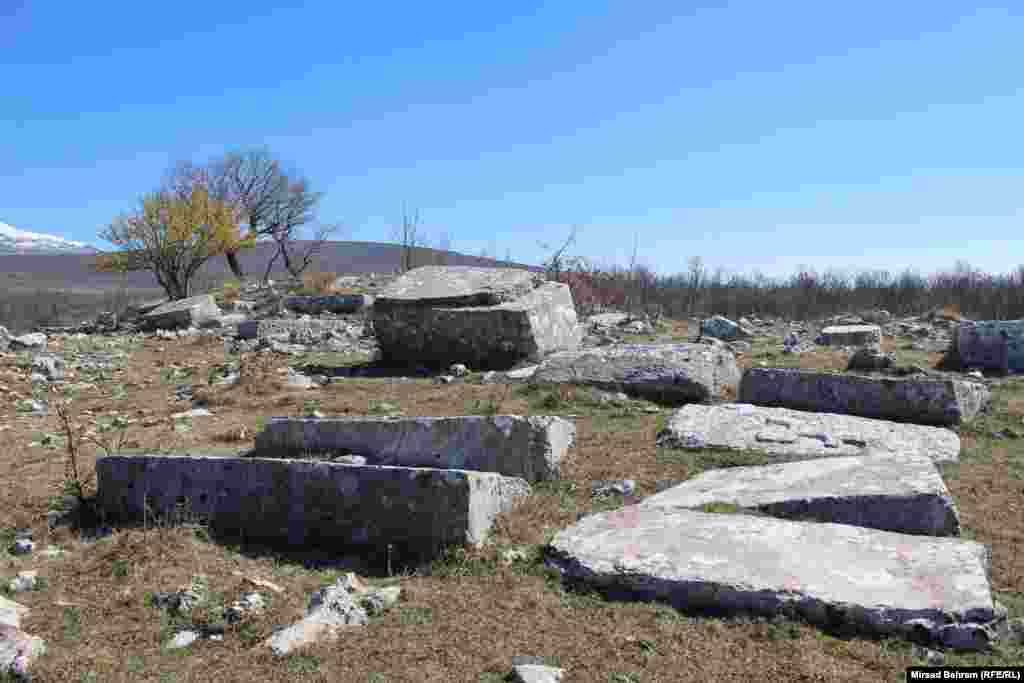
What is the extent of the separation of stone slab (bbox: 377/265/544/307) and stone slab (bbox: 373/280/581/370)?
0.02 meters

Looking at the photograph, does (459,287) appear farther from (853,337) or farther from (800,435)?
(853,337)

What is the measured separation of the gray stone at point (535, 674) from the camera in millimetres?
2328

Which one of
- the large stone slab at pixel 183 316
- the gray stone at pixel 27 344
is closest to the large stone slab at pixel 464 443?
the gray stone at pixel 27 344

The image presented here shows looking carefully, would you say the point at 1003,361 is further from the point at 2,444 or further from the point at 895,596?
the point at 2,444


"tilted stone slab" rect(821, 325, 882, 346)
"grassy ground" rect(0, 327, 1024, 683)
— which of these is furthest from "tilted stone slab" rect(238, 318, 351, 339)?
"grassy ground" rect(0, 327, 1024, 683)

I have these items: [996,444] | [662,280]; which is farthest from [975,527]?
[662,280]

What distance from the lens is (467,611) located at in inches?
111

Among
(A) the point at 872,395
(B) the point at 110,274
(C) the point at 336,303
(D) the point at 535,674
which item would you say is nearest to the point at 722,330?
(A) the point at 872,395

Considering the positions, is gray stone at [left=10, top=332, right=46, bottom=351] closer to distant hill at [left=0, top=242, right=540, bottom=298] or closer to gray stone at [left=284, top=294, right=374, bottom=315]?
gray stone at [left=284, top=294, right=374, bottom=315]

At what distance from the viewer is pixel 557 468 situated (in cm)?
440

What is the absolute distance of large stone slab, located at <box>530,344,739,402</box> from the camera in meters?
6.44

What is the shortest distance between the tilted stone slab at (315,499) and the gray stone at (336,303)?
10.7 metres

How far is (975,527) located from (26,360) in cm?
937

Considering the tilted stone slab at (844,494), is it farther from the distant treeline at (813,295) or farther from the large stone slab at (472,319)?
the distant treeline at (813,295)
